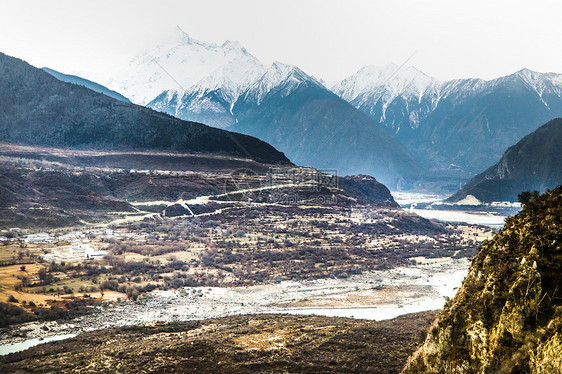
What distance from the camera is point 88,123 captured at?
120m

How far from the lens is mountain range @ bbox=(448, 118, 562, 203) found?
387 feet

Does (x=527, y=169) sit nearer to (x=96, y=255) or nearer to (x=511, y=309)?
(x=96, y=255)

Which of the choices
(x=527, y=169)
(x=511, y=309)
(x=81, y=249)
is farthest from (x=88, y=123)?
(x=511, y=309)

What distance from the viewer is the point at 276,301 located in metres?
31.7

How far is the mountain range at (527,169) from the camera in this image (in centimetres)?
11800

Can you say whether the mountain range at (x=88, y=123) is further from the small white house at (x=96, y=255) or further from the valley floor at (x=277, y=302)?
the valley floor at (x=277, y=302)

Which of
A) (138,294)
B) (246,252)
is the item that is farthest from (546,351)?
(246,252)

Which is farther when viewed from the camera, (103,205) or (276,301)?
(103,205)

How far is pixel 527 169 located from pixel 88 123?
11876 centimetres

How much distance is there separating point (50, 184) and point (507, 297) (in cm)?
7134

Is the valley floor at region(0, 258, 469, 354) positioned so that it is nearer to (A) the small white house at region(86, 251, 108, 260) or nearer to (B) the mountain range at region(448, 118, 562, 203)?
(A) the small white house at region(86, 251, 108, 260)

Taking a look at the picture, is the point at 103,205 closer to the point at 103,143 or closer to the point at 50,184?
the point at 50,184

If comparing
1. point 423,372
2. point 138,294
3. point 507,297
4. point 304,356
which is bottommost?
point 138,294

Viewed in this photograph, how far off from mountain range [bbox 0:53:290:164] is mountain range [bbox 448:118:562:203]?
182 ft
